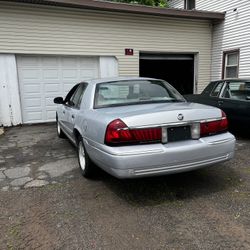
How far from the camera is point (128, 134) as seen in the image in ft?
10.4

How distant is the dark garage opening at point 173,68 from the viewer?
1188 centimetres

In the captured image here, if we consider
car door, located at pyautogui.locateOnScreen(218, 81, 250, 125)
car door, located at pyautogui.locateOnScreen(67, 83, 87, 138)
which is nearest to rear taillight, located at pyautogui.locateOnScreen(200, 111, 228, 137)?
car door, located at pyautogui.locateOnScreen(67, 83, 87, 138)

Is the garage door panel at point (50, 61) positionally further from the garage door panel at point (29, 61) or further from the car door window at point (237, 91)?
the car door window at point (237, 91)

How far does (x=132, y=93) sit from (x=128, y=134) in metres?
1.28

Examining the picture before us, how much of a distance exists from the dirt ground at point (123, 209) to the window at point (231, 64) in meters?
7.08

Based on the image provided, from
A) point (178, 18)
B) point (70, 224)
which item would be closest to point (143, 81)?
point (70, 224)

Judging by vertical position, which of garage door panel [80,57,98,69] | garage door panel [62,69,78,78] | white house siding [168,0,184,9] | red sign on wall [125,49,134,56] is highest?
white house siding [168,0,184,9]

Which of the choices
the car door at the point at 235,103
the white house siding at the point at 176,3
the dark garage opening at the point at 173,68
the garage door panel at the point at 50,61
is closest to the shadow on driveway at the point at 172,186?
the car door at the point at 235,103

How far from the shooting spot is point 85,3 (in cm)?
935

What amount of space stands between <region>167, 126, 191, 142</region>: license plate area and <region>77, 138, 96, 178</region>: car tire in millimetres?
1342

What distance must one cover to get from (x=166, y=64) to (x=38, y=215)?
1356 centimetres

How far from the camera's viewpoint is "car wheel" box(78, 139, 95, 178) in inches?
161

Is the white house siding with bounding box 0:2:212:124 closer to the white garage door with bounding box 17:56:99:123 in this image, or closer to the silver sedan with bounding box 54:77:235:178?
the white garage door with bounding box 17:56:99:123

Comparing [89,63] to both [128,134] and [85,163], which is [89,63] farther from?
[128,134]
